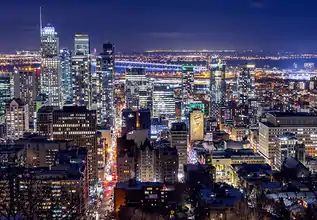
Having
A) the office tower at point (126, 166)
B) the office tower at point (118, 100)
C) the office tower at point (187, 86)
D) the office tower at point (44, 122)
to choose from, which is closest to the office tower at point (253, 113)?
the office tower at point (187, 86)

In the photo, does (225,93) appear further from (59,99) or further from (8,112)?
(8,112)

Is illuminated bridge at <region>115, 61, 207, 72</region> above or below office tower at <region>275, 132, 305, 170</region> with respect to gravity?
above

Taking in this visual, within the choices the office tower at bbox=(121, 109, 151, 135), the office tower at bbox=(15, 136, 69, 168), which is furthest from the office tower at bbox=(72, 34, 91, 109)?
the office tower at bbox=(15, 136, 69, 168)

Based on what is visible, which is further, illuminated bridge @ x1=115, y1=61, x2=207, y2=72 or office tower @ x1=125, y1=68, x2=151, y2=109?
illuminated bridge @ x1=115, y1=61, x2=207, y2=72

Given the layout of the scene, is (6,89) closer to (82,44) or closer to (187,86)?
(82,44)

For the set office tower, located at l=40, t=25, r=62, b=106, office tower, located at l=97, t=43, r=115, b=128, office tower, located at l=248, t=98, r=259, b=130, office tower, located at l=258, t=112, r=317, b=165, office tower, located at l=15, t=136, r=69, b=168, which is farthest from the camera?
office tower, located at l=40, t=25, r=62, b=106

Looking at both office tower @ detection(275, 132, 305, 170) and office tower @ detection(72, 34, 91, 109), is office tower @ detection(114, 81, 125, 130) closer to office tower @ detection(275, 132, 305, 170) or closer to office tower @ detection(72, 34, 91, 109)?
office tower @ detection(72, 34, 91, 109)

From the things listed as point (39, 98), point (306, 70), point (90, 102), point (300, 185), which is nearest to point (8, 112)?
point (39, 98)
